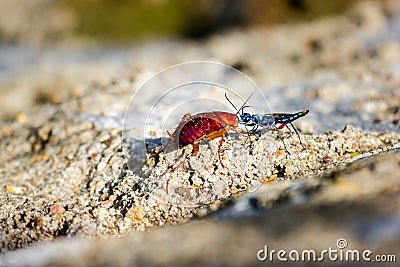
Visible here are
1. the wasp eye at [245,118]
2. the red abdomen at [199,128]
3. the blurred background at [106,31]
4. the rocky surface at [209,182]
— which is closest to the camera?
the rocky surface at [209,182]

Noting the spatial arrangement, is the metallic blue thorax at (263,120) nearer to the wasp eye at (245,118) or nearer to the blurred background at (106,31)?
the wasp eye at (245,118)

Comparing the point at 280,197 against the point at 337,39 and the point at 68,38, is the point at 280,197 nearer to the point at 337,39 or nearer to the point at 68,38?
the point at 337,39

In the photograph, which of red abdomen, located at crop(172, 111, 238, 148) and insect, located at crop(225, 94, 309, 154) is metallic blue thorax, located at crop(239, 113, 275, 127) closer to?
insect, located at crop(225, 94, 309, 154)

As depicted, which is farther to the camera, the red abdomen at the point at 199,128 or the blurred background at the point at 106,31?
the blurred background at the point at 106,31

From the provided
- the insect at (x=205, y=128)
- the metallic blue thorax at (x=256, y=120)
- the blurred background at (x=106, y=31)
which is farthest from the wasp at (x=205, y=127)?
the blurred background at (x=106, y=31)

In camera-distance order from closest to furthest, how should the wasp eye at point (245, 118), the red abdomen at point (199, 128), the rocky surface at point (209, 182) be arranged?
1. the rocky surface at point (209, 182)
2. the red abdomen at point (199, 128)
3. the wasp eye at point (245, 118)

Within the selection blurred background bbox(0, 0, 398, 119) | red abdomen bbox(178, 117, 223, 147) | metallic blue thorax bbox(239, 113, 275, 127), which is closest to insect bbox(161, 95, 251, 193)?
red abdomen bbox(178, 117, 223, 147)

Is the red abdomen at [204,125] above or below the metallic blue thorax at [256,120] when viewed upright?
below
